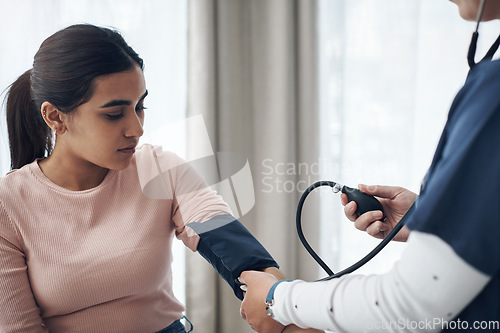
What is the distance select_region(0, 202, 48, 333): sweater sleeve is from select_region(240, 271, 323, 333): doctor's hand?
0.51 m

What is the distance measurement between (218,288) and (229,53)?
1202 mm

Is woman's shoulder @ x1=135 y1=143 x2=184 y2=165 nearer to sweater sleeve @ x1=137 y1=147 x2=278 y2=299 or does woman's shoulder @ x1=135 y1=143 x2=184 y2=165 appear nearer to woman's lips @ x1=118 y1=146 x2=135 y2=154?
sweater sleeve @ x1=137 y1=147 x2=278 y2=299

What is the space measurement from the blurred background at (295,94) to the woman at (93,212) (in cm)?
71

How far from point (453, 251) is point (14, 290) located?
37.1 inches

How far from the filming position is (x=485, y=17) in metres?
0.63

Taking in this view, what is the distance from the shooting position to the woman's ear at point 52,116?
A: 1024mm

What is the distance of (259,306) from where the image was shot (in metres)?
0.78

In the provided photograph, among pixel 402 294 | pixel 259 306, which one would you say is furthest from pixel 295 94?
pixel 402 294

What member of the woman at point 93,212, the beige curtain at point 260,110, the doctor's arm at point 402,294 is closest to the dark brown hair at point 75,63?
the woman at point 93,212

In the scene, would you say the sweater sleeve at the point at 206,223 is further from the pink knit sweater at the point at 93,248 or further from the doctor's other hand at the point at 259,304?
the doctor's other hand at the point at 259,304

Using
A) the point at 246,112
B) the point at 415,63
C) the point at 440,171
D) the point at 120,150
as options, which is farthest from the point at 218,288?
the point at 440,171

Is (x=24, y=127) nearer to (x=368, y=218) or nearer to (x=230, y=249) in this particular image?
(x=230, y=249)

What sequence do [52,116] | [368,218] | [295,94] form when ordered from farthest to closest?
1. [295,94]
2. [52,116]
3. [368,218]

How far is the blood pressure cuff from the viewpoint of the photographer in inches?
40.8
